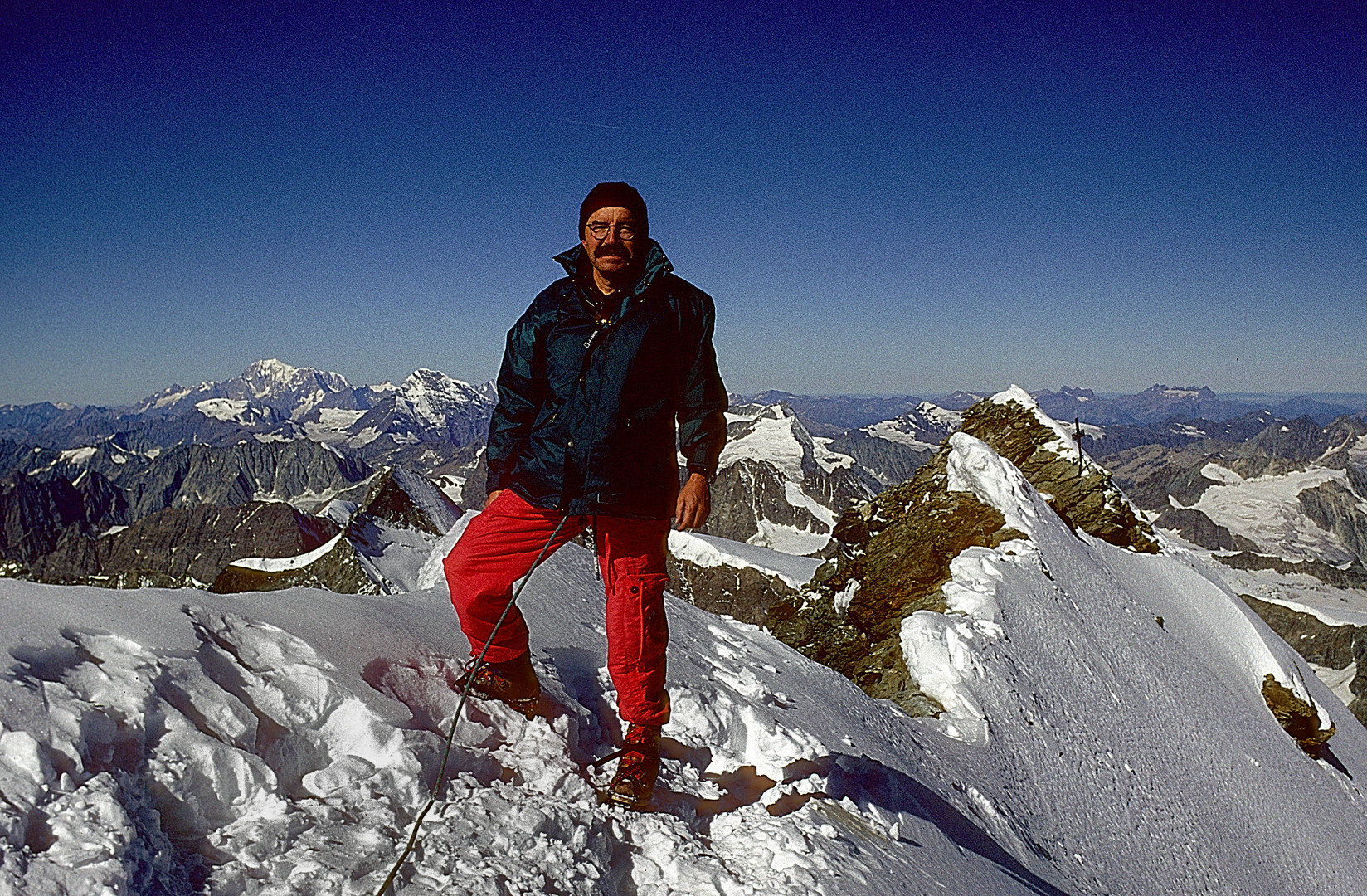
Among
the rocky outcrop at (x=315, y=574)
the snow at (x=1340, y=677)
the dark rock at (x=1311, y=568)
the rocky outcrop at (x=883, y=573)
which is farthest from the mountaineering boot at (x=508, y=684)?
the dark rock at (x=1311, y=568)

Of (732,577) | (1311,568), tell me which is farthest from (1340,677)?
(1311,568)

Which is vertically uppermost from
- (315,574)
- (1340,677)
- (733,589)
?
(315,574)

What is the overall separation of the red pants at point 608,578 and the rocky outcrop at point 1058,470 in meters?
19.4

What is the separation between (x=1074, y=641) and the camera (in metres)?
12.7

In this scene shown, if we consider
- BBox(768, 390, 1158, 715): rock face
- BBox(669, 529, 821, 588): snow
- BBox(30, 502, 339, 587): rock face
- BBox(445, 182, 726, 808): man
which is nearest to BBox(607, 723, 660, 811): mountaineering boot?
BBox(445, 182, 726, 808): man

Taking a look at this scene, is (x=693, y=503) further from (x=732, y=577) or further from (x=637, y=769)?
(x=732, y=577)

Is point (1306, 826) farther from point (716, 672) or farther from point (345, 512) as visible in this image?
point (345, 512)

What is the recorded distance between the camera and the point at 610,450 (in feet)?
14.2

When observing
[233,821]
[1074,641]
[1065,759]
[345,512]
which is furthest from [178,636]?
[345,512]

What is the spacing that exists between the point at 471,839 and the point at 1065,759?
858 cm

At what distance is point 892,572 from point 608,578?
11.6 meters

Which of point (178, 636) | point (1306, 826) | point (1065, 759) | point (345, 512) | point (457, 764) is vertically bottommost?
point (345, 512)

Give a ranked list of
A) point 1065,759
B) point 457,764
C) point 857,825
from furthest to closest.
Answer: point 1065,759 < point 857,825 < point 457,764

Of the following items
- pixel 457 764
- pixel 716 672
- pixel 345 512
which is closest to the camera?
pixel 457 764
